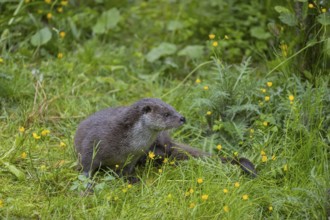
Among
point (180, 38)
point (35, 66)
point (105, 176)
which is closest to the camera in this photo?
point (105, 176)

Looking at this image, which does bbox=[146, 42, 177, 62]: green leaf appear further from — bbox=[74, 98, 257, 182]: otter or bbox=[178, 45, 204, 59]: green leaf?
bbox=[74, 98, 257, 182]: otter

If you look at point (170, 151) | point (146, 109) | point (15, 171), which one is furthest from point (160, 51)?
point (15, 171)

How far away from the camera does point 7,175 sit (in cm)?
491

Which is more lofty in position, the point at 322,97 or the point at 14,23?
the point at 14,23

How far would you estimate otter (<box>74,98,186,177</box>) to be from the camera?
16.1 ft

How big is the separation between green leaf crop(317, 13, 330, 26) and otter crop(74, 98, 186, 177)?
4.81ft

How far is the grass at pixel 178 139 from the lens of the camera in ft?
14.5

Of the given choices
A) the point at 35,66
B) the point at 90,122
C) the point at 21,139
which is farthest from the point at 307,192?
the point at 35,66

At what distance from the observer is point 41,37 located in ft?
→ 22.9

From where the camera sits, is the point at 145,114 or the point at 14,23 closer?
the point at 145,114

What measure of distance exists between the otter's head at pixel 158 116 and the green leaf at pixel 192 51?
2.24m

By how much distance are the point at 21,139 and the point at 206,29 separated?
3.32 metres

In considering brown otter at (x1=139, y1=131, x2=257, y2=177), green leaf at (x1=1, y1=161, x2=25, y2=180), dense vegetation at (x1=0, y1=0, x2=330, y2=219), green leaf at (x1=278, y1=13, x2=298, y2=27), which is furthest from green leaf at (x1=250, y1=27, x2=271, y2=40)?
green leaf at (x1=1, y1=161, x2=25, y2=180)

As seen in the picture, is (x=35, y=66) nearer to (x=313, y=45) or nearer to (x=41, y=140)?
(x=41, y=140)
